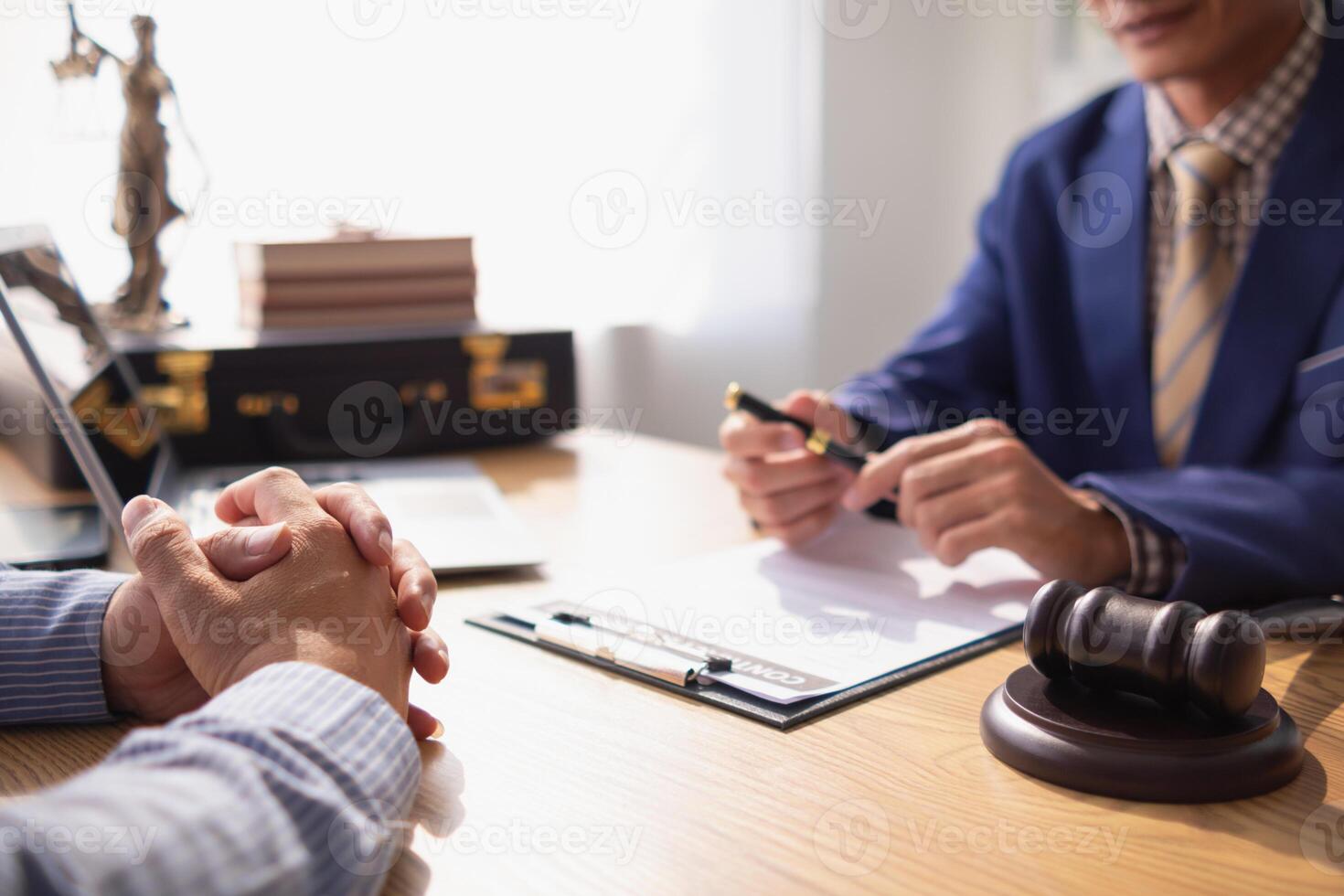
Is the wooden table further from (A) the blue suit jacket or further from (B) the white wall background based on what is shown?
(B) the white wall background

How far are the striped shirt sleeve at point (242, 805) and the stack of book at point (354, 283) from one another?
106cm

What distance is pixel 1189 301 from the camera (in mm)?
1246

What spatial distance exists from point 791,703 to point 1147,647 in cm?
21

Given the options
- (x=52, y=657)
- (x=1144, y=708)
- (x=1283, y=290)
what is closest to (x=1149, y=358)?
(x=1283, y=290)

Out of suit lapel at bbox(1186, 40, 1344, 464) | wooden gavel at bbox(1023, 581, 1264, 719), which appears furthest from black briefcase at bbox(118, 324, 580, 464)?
wooden gavel at bbox(1023, 581, 1264, 719)

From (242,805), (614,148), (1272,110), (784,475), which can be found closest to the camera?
(242,805)

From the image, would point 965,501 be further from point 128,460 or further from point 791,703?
point 128,460

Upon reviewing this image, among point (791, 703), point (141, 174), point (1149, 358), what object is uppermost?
point (141, 174)

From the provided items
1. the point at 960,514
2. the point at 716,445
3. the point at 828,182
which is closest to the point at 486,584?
the point at 960,514

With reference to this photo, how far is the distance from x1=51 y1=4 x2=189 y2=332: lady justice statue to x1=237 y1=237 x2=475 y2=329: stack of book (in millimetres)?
116

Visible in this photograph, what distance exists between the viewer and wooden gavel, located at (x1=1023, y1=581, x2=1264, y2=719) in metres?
0.58

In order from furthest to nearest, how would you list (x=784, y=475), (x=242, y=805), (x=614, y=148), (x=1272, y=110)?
(x=614, y=148)
(x=1272, y=110)
(x=784, y=475)
(x=242, y=805)

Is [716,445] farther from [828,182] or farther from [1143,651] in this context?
[1143,651]

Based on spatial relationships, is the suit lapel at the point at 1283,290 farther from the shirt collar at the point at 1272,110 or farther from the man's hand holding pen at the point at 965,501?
the man's hand holding pen at the point at 965,501
